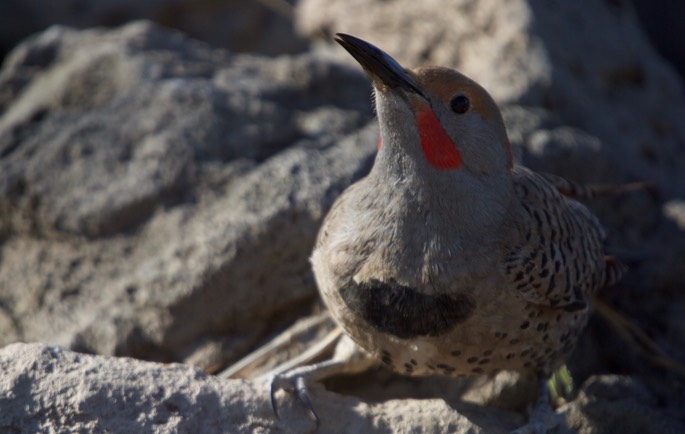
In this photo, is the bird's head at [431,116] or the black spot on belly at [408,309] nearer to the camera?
the bird's head at [431,116]

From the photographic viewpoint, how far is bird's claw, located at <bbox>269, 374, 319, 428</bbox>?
343cm

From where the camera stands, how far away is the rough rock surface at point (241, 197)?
3830 millimetres

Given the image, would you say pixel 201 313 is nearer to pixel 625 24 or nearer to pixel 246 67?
pixel 246 67

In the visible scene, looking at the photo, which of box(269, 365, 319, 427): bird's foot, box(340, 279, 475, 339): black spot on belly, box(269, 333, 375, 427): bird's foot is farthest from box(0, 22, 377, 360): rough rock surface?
box(340, 279, 475, 339): black spot on belly

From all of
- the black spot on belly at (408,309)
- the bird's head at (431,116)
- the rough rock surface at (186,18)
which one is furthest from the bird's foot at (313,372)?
the rough rock surface at (186,18)

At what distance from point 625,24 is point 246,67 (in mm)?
2542

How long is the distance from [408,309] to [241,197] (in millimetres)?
1401

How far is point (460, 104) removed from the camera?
3189 millimetres

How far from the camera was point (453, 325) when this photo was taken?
321cm

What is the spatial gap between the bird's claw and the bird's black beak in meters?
1.24

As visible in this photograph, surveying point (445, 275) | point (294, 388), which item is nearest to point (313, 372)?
point (294, 388)

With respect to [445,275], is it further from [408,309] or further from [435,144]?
[435,144]

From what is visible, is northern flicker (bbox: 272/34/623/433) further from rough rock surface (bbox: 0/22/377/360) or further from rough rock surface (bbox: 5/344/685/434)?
rough rock surface (bbox: 0/22/377/360)

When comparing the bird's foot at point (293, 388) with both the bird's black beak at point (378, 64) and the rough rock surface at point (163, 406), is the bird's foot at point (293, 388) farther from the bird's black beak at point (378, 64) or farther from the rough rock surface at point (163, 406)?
the bird's black beak at point (378, 64)
